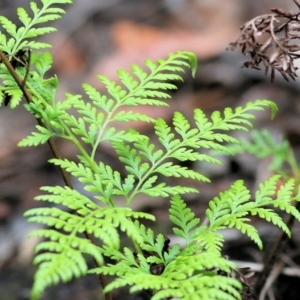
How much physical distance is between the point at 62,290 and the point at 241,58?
331 centimetres

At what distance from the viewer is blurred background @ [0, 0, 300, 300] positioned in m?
3.35

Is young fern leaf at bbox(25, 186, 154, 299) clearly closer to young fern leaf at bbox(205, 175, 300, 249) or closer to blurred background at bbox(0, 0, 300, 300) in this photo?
young fern leaf at bbox(205, 175, 300, 249)

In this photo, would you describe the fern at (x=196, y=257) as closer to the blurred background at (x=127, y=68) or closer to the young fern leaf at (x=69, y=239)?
the young fern leaf at (x=69, y=239)

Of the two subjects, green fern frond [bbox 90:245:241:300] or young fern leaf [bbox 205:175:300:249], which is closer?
green fern frond [bbox 90:245:241:300]

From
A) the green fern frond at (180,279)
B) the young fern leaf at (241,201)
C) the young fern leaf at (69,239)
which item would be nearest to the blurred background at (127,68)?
the young fern leaf at (241,201)

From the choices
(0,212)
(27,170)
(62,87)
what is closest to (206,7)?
(62,87)

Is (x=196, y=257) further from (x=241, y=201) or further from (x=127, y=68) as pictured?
(x=127, y=68)

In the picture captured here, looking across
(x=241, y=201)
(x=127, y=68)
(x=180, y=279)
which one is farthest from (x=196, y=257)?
(x=127, y=68)

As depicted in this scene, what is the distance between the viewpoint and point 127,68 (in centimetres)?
565

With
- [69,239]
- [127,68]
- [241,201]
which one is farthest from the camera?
[127,68]

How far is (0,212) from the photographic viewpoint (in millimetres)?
3891

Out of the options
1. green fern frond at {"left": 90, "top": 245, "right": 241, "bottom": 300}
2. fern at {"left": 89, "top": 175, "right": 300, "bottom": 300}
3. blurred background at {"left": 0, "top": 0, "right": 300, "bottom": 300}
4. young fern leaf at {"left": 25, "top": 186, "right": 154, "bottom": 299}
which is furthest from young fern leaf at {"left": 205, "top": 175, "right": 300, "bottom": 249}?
blurred background at {"left": 0, "top": 0, "right": 300, "bottom": 300}

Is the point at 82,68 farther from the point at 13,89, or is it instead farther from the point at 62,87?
the point at 13,89

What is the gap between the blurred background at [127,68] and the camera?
3354 millimetres
